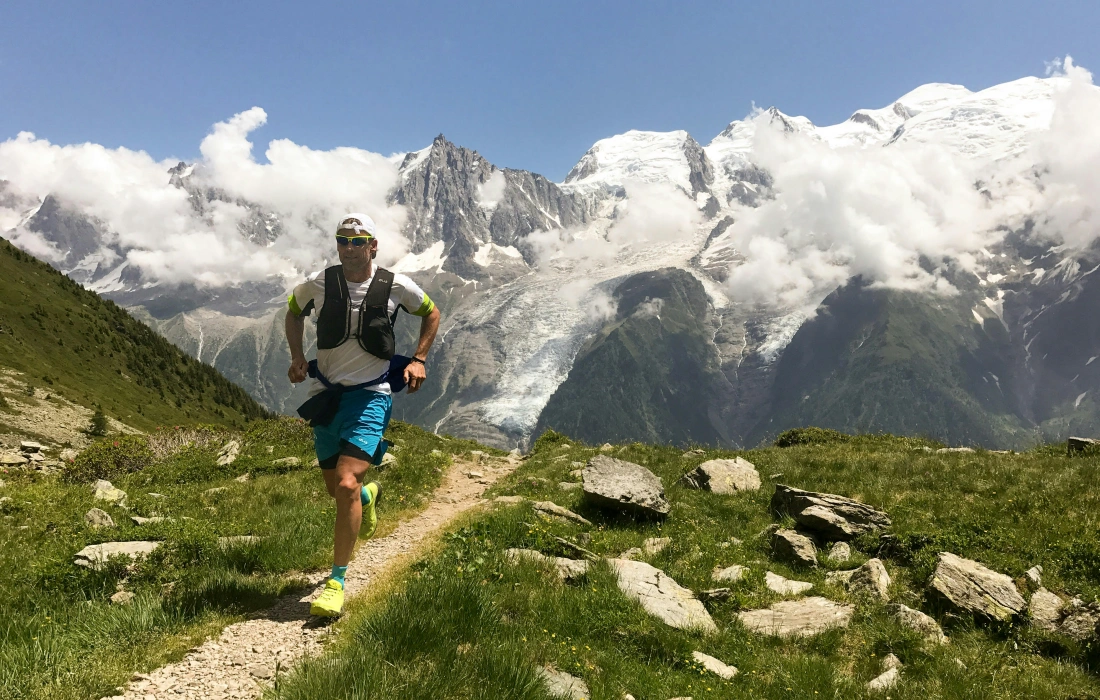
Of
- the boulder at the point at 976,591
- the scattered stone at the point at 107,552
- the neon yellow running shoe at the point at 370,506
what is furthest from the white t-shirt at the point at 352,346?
the boulder at the point at 976,591

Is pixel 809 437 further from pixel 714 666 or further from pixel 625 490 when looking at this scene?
pixel 714 666

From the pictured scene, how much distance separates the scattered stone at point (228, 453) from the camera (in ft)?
63.6

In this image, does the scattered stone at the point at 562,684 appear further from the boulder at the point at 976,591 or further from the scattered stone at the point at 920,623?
the boulder at the point at 976,591

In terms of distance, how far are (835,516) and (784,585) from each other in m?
2.99

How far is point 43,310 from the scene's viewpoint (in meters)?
95.4

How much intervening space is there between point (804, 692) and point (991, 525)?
7667 millimetres

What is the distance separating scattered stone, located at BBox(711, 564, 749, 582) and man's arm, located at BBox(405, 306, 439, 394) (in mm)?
6352

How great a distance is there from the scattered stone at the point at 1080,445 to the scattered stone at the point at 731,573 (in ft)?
48.7

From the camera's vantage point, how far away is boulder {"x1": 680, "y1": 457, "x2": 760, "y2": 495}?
16312 mm

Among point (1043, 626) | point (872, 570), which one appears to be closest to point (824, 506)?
point (872, 570)

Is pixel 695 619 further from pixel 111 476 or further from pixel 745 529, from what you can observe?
pixel 111 476

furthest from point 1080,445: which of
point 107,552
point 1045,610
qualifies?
point 107,552

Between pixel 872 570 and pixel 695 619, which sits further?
pixel 872 570

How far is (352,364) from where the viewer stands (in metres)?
8.08
